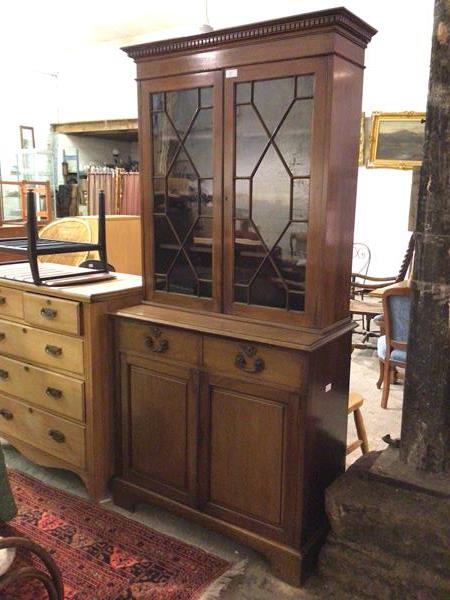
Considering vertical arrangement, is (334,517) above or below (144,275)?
below

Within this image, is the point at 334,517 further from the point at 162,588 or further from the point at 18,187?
the point at 18,187

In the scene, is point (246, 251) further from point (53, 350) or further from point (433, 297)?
point (53, 350)

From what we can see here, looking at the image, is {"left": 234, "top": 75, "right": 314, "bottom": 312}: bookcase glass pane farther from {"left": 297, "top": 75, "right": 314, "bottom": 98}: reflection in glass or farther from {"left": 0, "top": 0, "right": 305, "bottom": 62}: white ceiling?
{"left": 0, "top": 0, "right": 305, "bottom": 62}: white ceiling

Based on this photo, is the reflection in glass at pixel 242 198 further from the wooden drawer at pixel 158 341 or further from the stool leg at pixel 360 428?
the stool leg at pixel 360 428

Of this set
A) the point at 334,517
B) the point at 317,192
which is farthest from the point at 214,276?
the point at 334,517

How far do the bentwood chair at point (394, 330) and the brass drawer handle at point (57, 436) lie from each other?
6.65 feet

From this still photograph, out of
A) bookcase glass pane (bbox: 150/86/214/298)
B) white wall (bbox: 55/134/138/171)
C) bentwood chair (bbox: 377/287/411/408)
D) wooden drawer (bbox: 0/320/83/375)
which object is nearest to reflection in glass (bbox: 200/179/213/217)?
bookcase glass pane (bbox: 150/86/214/298)

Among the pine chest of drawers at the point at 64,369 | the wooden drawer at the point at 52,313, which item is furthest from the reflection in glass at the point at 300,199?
the wooden drawer at the point at 52,313

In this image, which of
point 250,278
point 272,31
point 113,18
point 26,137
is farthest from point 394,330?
point 26,137

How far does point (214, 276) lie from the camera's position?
6.78ft

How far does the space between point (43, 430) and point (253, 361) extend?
3.98ft

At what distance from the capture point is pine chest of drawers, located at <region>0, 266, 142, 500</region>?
2.23 m

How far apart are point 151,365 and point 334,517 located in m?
0.88

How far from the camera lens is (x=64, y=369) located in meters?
2.33
